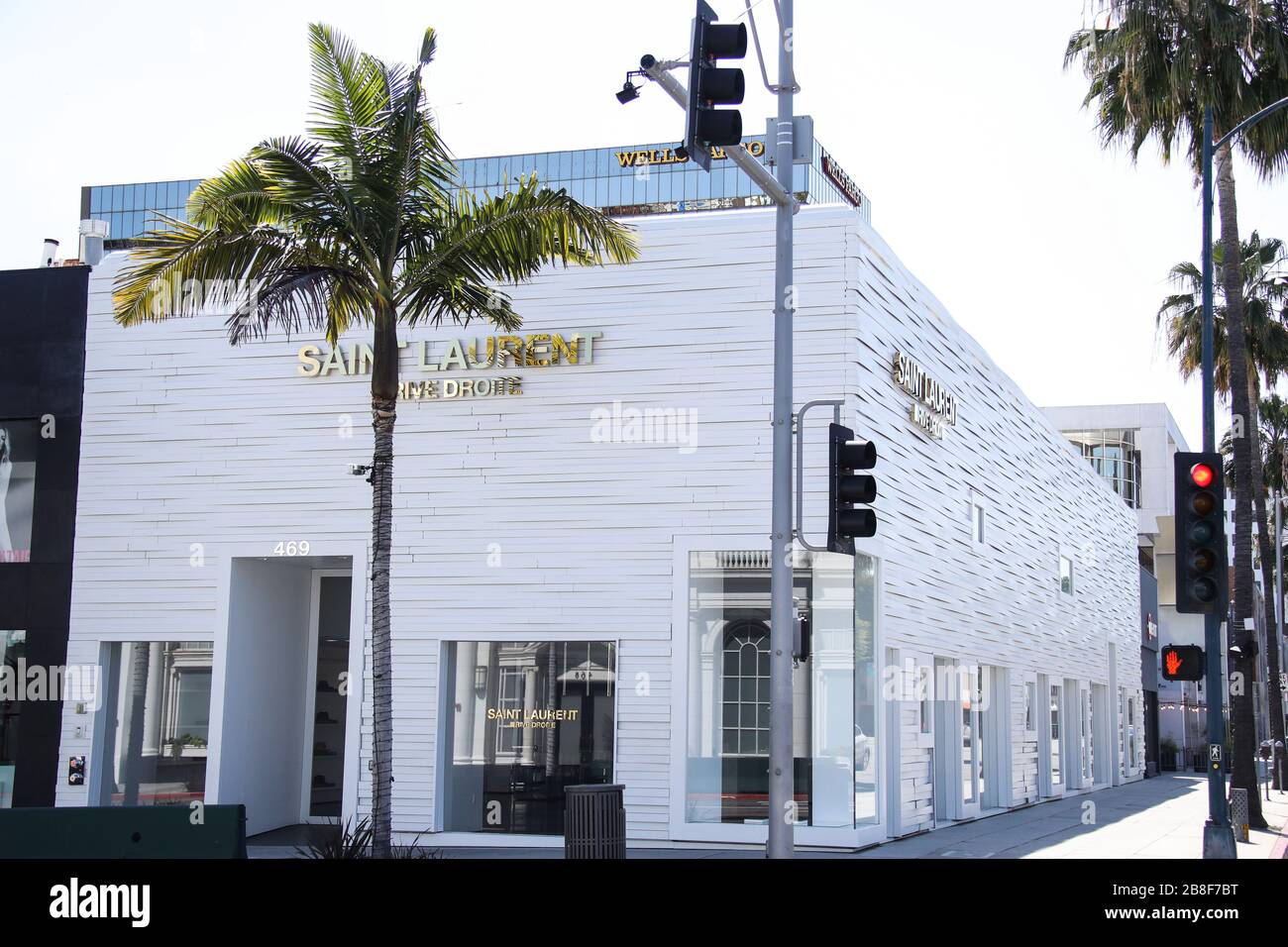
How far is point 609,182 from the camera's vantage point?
104688 millimetres

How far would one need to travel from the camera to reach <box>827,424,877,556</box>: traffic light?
40.5 ft

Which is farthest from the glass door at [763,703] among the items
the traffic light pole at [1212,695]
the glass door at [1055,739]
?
the glass door at [1055,739]

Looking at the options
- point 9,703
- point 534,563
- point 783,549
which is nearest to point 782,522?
point 783,549

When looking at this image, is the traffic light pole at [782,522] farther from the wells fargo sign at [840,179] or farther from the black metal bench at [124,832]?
the wells fargo sign at [840,179]

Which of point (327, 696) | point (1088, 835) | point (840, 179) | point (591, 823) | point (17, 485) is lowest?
point (1088, 835)

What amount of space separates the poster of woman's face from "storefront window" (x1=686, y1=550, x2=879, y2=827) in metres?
10.3

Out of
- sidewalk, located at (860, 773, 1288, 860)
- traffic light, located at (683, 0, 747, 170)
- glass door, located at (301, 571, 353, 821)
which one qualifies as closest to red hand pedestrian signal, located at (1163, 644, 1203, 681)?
sidewalk, located at (860, 773, 1288, 860)

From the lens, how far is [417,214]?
15836 millimetres

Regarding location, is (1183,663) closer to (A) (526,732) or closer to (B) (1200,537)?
(B) (1200,537)

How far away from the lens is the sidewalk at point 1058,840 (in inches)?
706

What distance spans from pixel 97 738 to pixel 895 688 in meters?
11.5

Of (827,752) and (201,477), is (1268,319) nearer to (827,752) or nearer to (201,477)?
(827,752)

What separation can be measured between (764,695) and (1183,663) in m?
5.23
